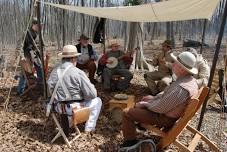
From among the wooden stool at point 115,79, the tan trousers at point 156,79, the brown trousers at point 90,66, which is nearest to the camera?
the tan trousers at point 156,79

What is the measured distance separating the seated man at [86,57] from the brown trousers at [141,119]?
3649mm

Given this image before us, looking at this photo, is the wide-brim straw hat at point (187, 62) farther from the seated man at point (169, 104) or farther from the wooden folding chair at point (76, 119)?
the wooden folding chair at point (76, 119)

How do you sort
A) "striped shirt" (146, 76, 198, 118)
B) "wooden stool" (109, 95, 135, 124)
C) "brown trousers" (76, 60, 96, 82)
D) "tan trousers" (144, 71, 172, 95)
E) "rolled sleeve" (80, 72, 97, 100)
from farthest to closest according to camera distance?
1. "brown trousers" (76, 60, 96, 82)
2. "tan trousers" (144, 71, 172, 95)
3. "wooden stool" (109, 95, 135, 124)
4. "rolled sleeve" (80, 72, 97, 100)
5. "striped shirt" (146, 76, 198, 118)

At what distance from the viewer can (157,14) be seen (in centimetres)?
662

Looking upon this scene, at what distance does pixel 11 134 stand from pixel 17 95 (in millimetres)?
2147

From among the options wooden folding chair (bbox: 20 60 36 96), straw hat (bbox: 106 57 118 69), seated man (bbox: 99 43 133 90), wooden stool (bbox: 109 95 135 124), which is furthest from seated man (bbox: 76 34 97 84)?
wooden stool (bbox: 109 95 135 124)

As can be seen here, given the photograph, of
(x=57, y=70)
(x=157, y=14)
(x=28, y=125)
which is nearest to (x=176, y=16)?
(x=157, y=14)

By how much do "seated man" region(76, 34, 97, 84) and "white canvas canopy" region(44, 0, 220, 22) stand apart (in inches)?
39.7

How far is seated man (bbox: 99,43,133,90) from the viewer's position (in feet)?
24.3

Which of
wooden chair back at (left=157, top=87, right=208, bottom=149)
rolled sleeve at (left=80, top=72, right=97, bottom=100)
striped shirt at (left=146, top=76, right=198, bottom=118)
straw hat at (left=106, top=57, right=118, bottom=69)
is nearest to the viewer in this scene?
wooden chair back at (left=157, top=87, right=208, bottom=149)

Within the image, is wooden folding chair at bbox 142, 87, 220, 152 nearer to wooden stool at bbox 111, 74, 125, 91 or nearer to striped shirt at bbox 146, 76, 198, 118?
striped shirt at bbox 146, 76, 198, 118

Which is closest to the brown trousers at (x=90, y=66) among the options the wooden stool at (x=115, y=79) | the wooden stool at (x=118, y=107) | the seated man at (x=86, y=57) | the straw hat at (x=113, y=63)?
the seated man at (x=86, y=57)

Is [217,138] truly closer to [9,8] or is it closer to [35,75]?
[35,75]

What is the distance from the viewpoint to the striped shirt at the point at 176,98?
12.7 feet
